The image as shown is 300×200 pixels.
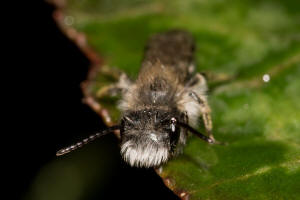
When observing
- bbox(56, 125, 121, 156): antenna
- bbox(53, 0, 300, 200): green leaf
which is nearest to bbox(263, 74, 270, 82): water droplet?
bbox(53, 0, 300, 200): green leaf

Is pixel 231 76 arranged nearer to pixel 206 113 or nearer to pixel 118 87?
pixel 206 113

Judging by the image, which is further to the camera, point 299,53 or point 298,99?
point 299,53

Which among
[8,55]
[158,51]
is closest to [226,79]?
[158,51]

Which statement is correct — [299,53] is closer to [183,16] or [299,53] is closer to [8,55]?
[183,16]

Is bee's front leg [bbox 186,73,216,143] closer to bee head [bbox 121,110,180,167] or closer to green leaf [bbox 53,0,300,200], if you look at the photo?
green leaf [bbox 53,0,300,200]

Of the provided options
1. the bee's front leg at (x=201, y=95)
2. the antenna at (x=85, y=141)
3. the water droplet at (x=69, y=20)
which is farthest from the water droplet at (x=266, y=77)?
the water droplet at (x=69, y=20)
